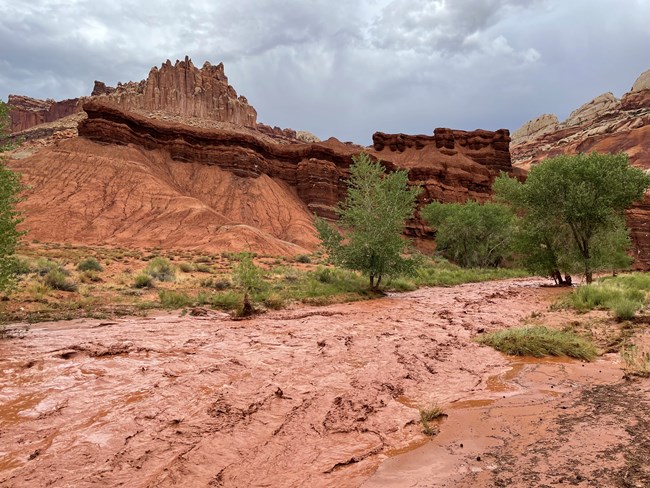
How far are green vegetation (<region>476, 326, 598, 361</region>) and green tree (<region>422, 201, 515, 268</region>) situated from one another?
3224 cm

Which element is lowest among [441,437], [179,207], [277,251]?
[441,437]

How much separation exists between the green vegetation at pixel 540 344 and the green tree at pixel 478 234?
106 feet

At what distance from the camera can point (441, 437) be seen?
4.56 m

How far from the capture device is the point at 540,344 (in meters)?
8.49

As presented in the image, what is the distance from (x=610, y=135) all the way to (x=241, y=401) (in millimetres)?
114849

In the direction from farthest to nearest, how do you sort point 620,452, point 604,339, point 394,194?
point 394,194
point 604,339
point 620,452

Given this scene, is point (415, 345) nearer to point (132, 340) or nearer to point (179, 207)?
point (132, 340)

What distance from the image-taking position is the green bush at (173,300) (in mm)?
14906

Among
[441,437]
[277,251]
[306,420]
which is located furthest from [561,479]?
[277,251]

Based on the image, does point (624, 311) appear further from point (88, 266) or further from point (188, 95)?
point (188, 95)

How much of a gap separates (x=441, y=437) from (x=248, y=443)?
2110 millimetres

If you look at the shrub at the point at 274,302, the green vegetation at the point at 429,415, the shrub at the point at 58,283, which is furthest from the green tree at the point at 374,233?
the green vegetation at the point at 429,415

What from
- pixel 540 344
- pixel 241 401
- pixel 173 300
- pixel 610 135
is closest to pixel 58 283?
pixel 173 300

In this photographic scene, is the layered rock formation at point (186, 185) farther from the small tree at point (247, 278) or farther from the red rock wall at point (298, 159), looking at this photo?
the small tree at point (247, 278)
